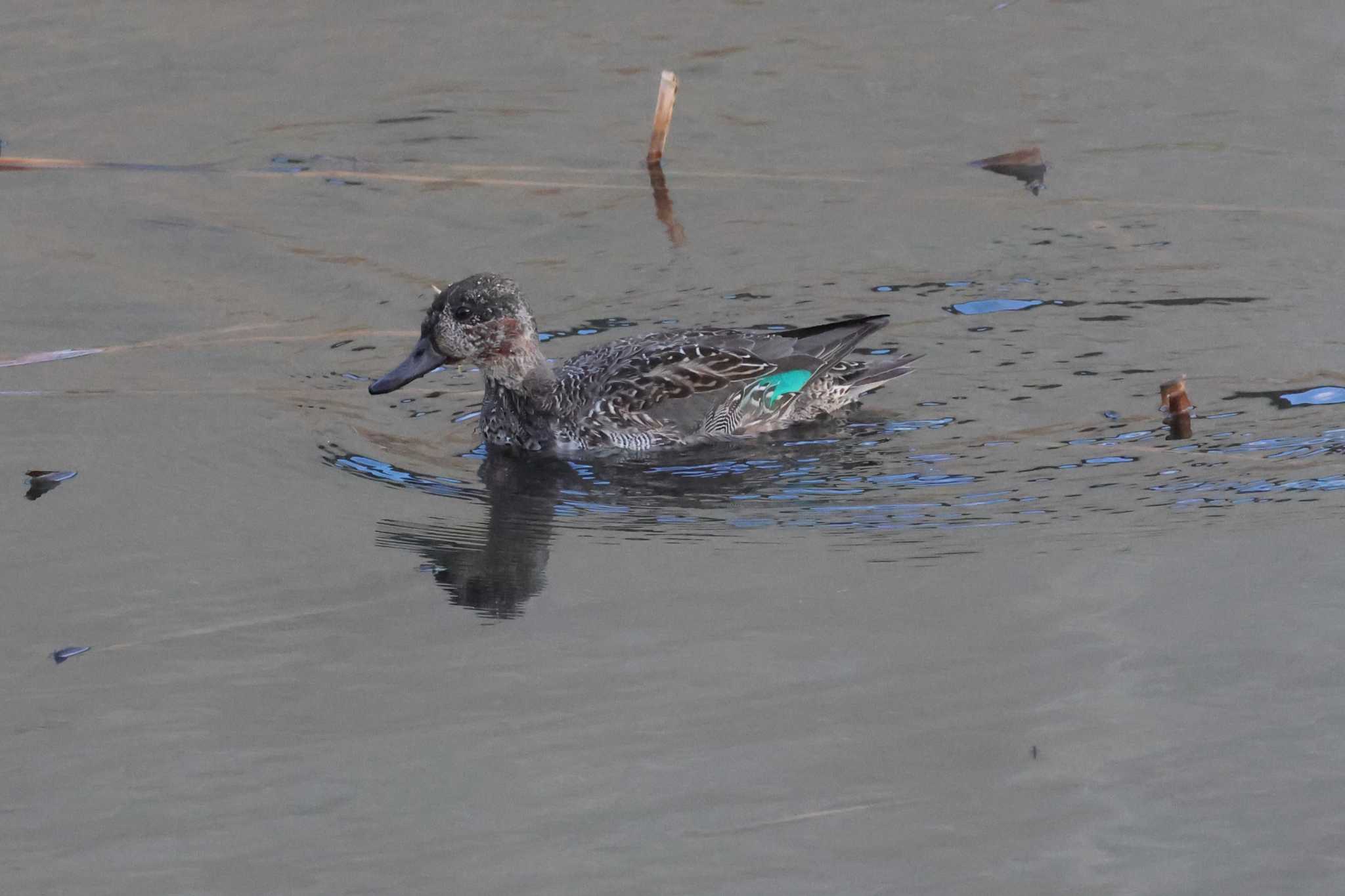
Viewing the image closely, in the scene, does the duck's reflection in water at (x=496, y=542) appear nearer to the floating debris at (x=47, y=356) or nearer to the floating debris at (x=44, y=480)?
the floating debris at (x=44, y=480)

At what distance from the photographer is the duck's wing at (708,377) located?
8.97 m

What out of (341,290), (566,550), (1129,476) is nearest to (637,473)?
(566,550)

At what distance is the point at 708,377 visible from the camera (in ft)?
29.7

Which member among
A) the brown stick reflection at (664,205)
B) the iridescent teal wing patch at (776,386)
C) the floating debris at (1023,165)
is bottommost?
the iridescent teal wing patch at (776,386)

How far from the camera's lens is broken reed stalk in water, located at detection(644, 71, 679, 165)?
11.6 metres

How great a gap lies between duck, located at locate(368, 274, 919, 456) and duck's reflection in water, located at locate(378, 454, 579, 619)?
39 centimetres

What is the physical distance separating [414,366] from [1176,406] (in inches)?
134

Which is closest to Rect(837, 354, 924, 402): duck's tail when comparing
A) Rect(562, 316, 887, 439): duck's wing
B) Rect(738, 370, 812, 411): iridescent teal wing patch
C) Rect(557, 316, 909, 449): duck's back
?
Rect(557, 316, 909, 449): duck's back

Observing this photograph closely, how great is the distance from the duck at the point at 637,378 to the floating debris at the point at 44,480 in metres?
1.43

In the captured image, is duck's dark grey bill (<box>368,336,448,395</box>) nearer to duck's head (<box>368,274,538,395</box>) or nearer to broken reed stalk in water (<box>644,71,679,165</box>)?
duck's head (<box>368,274,538,395</box>)

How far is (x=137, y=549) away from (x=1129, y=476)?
Answer: 12.6 ft

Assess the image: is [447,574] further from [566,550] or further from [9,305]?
[9,305]

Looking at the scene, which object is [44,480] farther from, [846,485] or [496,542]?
[846,485]

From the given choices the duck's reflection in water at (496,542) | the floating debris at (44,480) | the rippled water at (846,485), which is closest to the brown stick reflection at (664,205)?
the rippled water at (846,485)
